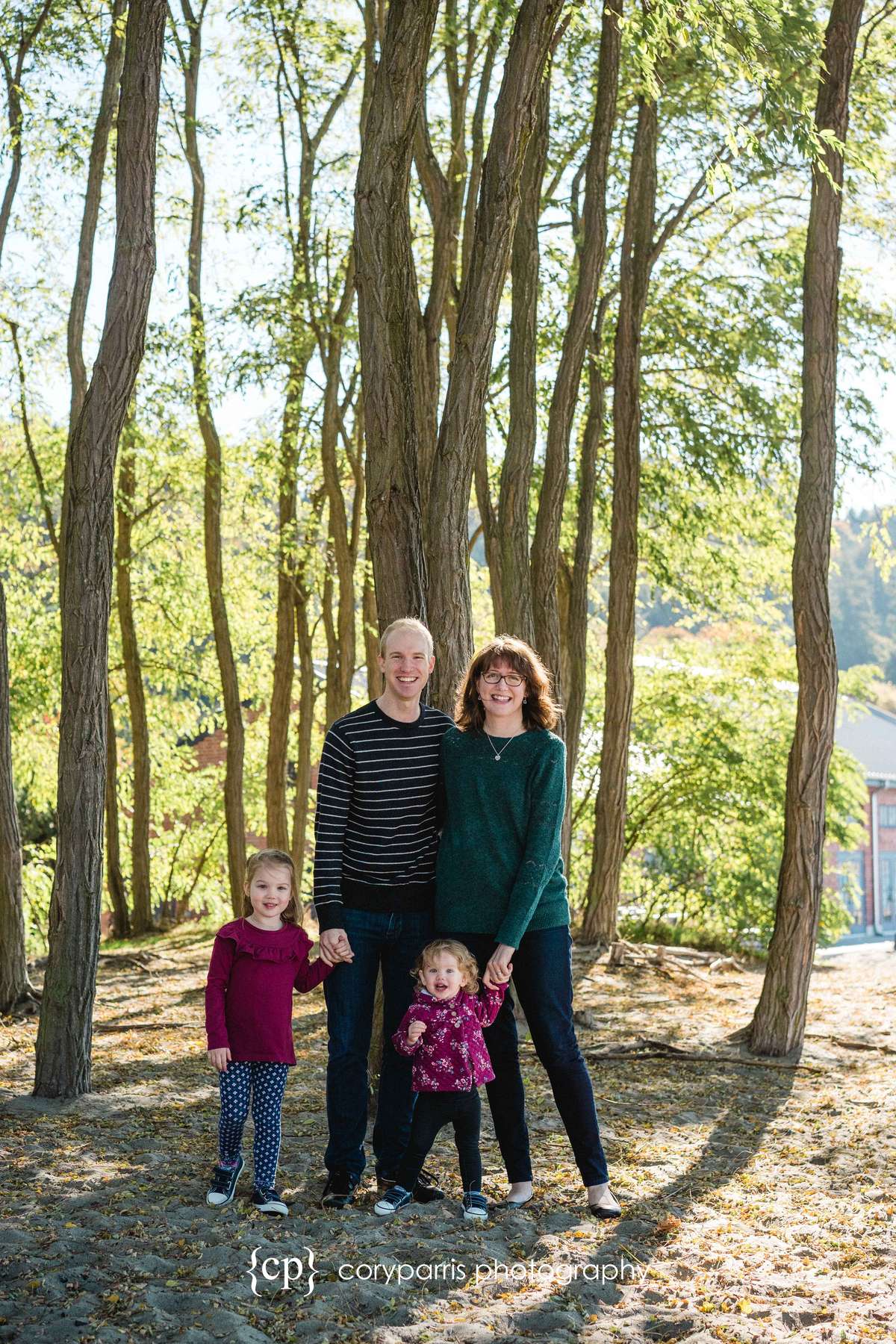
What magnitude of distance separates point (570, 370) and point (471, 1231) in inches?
262

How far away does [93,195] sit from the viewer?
10.3 meters

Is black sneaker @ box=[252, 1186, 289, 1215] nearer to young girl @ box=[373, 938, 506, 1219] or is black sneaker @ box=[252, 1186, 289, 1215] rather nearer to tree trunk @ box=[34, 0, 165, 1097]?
young girl @ box=[373, 938, 506, 1219]

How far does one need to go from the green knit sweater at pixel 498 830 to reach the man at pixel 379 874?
11cm

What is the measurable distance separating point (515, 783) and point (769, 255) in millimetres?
10026

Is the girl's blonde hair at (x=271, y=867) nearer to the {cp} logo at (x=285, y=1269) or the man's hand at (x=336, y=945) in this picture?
the man's hand at (x=336, y=945)

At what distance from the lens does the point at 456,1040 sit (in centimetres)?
435

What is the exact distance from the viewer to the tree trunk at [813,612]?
27.0 feet

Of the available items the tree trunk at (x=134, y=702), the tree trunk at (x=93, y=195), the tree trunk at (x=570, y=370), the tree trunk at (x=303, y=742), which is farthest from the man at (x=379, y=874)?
the tree trunk at (x=134, y=702)

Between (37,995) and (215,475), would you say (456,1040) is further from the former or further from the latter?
(215,475)

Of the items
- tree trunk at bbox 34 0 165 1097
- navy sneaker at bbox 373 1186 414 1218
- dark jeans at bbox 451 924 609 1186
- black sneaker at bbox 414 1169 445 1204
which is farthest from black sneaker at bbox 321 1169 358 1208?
tree trunk at bbox 34 0 165 1097

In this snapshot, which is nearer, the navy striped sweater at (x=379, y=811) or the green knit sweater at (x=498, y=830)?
the green knit sweater at (x=498, y=830)

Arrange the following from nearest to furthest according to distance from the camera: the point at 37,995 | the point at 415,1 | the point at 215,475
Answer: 1. the point at 415,1
2. the point at 37,995
3. the point at 215,475

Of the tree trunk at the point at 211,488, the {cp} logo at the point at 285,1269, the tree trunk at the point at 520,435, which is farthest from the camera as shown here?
the tree trunk at the point at 211,488

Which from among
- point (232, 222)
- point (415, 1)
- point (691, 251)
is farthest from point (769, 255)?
point (415, 1)
